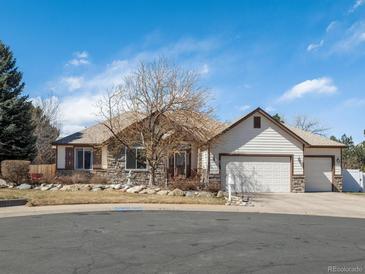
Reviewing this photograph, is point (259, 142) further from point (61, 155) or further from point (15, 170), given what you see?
point (15, 170)

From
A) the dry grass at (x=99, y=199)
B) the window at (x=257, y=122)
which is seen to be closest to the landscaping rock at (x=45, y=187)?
the dry grass at (x=99, y=199)

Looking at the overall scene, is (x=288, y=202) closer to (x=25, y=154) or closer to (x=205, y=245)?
(x=205, y=245)

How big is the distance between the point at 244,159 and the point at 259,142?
1.52m

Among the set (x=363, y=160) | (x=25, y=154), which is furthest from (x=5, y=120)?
(x=363, y=160)

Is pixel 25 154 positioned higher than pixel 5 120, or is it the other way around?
pixel 5 120

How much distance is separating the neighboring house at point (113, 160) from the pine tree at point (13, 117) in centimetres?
294

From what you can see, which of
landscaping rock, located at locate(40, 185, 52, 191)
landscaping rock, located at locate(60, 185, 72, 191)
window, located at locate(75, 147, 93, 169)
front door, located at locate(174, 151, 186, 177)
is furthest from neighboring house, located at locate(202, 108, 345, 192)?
landscaping rock, located at locate(40, 185, 52, 191)

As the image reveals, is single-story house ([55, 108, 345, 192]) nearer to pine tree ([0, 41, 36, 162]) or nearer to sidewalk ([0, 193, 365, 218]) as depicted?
pine tree ([0, 41, 36, 162])

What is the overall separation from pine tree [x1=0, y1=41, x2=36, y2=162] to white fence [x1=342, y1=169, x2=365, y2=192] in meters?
23.5

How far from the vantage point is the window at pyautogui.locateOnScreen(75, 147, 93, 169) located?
107ft

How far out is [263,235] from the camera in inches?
460

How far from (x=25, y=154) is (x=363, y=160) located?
38673 millimetres

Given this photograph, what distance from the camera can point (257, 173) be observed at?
97.7 feet

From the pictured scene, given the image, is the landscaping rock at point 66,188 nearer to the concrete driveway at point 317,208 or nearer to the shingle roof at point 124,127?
the shingle roof at point 124,127
